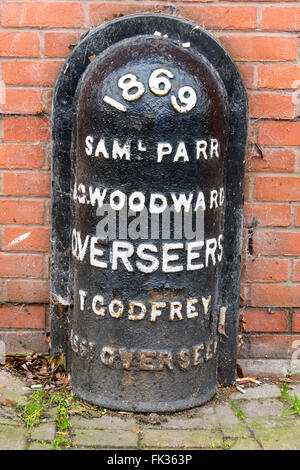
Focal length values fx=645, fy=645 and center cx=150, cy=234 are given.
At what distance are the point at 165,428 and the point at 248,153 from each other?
123 cm

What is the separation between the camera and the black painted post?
8.22 ft

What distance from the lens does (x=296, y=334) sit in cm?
→ 302

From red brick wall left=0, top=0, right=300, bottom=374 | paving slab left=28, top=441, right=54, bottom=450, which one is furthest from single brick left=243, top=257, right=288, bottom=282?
paving slab left=28, top=441, right=54, bottom=450

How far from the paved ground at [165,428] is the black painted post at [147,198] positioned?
75 mm

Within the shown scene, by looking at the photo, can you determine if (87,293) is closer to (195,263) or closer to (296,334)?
(195,263)

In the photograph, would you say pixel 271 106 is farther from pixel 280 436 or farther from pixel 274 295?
pixel 280 436

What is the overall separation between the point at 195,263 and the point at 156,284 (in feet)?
0.60

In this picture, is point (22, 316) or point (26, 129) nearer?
point (26, 129)

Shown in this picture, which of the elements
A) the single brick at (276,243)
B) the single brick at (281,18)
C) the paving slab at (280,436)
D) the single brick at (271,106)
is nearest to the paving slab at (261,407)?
the paving slab at (280,436)

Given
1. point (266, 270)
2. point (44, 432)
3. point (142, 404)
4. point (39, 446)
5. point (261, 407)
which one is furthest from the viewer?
point (266, 270)

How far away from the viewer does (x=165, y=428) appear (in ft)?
8.36

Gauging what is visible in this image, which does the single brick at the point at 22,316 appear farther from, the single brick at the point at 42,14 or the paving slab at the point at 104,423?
the single brick at the point at 42,14

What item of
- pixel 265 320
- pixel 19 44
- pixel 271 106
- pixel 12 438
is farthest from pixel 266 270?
pixel 19 44

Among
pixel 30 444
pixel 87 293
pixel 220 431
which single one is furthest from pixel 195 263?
pixel 30 444
